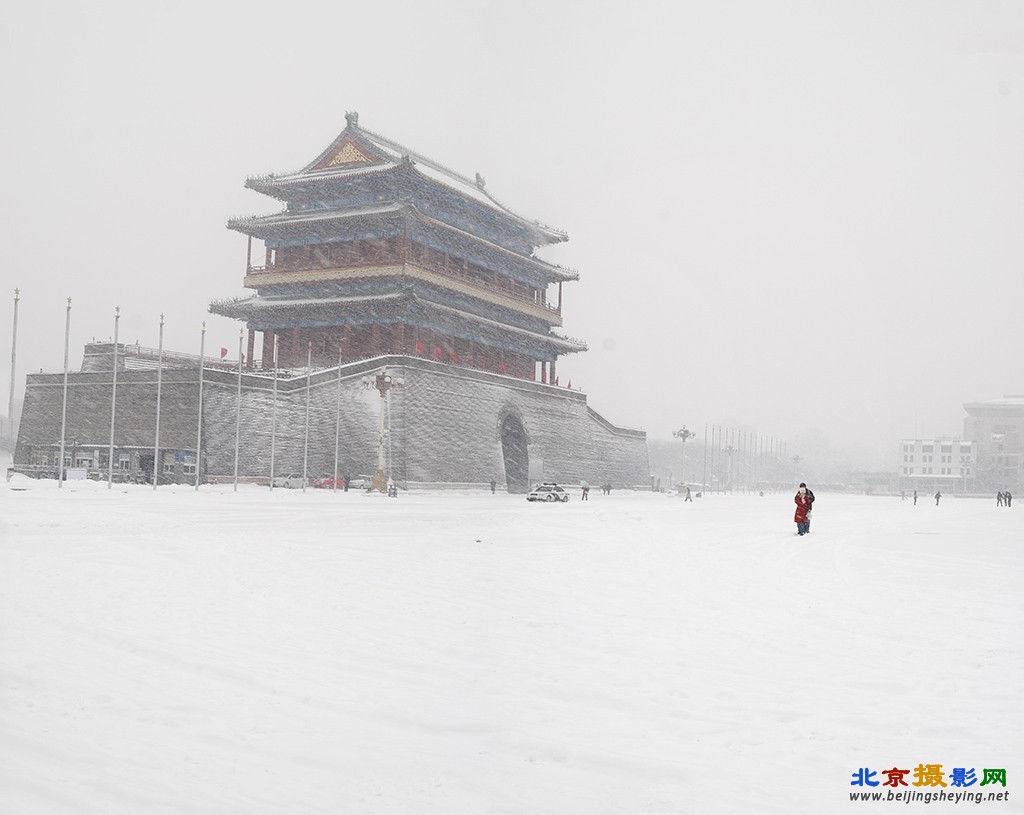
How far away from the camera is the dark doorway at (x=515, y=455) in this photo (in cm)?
5988

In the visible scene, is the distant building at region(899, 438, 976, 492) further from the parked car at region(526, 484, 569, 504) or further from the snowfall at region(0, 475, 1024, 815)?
the snowfall at region(0, 475, 1024, 815)

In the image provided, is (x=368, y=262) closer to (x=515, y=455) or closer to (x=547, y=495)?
(x=515, y=455)

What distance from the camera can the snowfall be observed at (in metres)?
6.14

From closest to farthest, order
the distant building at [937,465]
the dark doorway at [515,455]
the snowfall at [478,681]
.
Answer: the snowfall at [478,681] < the dark doorway at [515,455] < the distant building at [937,465]

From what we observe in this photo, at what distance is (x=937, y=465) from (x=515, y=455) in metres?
109

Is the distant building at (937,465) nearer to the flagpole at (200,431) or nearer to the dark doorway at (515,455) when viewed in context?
the dark doorway at (515,455)

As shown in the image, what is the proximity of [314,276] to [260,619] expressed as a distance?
1830 inches

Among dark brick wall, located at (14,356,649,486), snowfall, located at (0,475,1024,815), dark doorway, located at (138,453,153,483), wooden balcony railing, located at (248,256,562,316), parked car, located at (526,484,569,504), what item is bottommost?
snowfall, located at (0,475,1024,815)

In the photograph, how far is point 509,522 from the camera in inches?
1123

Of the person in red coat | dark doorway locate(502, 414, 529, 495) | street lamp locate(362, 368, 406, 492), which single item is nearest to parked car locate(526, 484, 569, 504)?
street lamp locate(362, 368, 406, 492)

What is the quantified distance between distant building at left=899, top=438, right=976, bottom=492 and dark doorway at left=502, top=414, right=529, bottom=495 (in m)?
96.6

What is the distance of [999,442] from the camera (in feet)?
449

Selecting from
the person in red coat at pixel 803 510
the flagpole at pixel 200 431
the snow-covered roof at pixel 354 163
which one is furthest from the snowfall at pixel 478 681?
the snow-covered roof at pixel 354 163

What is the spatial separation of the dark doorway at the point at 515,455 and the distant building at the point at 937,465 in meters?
96.6
